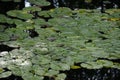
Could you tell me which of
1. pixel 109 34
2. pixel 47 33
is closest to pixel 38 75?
pixel 47 33

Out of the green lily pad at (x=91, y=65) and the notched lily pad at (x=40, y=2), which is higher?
the notched lily pad at (x=40, y=2)

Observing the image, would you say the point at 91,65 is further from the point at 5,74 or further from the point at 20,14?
the point at 20,14

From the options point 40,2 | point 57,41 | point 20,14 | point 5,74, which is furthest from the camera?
point 40,2

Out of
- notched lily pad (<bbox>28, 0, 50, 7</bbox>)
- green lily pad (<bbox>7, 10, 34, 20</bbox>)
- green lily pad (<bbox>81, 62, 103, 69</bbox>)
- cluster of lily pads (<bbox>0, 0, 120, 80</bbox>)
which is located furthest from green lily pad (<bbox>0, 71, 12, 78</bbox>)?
notched lily pad (<bbox>28, 0, 50, 7</bbox>)

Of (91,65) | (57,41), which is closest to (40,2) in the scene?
(57,41)

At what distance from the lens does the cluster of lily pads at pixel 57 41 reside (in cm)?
229

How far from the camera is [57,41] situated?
2.72 metres

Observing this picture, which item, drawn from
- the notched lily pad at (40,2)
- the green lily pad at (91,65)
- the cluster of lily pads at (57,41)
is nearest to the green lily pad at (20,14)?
the cluster of lily pads at (57,41)

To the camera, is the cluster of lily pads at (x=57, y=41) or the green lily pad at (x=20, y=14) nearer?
the cluster of lily pads at (x=57, y=41)

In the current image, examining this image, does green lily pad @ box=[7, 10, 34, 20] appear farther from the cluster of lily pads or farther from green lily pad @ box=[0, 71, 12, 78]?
green lily pad @ box=[0, 71, 12, 78]

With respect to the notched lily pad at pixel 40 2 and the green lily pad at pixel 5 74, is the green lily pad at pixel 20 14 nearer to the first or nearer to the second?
the notched lily pad at pixel 40 2

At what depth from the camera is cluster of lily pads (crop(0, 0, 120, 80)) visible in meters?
2.29

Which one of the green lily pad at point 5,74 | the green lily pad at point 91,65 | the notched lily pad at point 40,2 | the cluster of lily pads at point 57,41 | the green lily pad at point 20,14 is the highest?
the notched lily pad at point 40,2

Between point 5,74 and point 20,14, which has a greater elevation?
point 20,14
